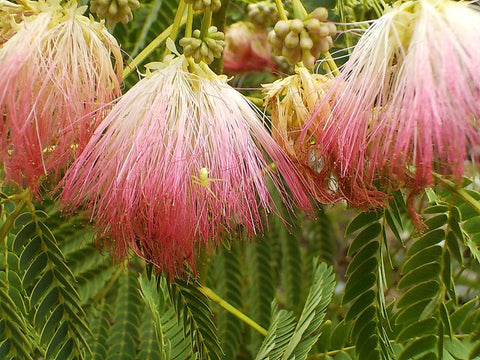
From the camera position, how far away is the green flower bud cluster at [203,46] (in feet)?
4.87

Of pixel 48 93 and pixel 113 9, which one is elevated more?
pixel 113 9

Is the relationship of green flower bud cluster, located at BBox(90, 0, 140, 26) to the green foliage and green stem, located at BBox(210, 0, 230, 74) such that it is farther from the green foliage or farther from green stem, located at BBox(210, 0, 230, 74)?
the green foliage

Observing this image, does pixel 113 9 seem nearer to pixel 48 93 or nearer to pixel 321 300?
pixel 48 93

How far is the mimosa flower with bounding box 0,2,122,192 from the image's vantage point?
53.8 inches

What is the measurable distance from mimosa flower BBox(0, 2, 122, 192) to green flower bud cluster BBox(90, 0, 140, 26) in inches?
4.9

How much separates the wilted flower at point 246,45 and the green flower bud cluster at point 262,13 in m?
0.07

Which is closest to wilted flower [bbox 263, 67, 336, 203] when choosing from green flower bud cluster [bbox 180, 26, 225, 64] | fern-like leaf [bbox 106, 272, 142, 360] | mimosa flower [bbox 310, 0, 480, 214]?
mimosa flower [bbox 310, 0, 480, 214]

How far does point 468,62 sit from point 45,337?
1019mm

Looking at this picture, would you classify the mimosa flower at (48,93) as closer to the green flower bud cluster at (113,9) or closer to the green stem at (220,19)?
A: the green flower bud cluster at (113,9)

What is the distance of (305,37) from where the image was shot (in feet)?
5.04

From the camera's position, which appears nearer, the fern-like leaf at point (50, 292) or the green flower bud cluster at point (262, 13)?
the fern-like leaf at point (50, 292)

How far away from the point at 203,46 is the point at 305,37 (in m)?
0.23

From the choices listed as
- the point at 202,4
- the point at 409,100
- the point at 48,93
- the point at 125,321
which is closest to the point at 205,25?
the point at 202,4

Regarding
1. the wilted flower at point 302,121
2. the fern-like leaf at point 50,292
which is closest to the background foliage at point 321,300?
the fern-like leaf at point 50,292
